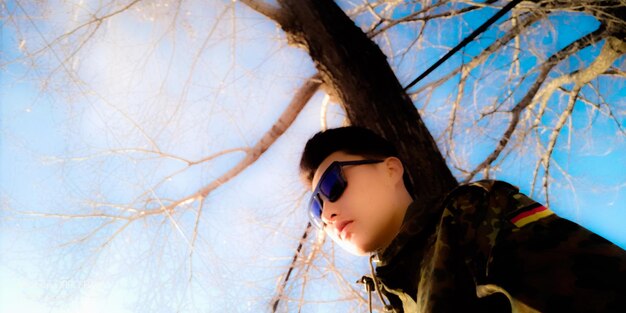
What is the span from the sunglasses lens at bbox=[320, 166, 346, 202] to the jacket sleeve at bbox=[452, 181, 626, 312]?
0.62 meters

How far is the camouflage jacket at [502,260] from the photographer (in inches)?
25.8

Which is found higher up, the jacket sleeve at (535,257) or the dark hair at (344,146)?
the dark hair at (344,146)

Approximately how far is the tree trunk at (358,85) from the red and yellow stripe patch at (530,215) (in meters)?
1.20

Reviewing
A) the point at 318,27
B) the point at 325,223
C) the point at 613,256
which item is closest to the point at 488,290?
the point at 613,256

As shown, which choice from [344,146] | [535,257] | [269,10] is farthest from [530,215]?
[269,10]

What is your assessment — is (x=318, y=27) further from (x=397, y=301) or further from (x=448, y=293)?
(x=448, y=293)

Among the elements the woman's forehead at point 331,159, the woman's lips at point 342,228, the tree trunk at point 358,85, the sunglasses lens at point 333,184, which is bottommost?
the woman's lips at point 342,228

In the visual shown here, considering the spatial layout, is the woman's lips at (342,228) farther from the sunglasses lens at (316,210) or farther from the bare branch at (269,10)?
the bare branch at (269,10)

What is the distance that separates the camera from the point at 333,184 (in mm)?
1526

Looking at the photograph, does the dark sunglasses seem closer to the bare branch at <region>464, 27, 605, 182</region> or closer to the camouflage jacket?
the camouflage jacket

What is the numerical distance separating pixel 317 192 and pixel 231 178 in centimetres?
139

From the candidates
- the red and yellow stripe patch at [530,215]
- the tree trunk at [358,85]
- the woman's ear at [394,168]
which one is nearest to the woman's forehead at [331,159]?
the woman's ear at [394,168]

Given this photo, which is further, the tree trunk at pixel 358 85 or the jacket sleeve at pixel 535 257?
the tree trunk at pixel 358 85

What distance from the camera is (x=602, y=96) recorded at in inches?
93.3
